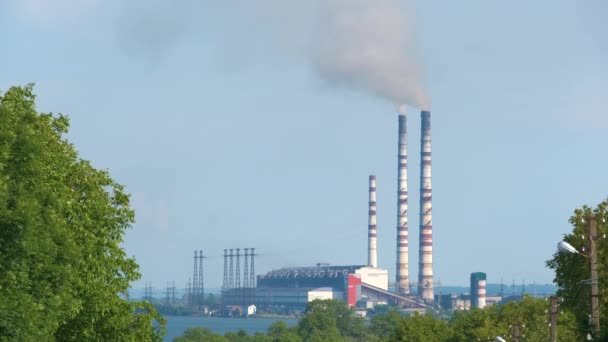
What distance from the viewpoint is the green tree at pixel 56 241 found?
33.6m

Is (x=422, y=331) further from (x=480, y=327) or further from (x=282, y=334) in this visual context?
(x=282, y=334)

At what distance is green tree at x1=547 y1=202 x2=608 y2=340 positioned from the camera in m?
55.8

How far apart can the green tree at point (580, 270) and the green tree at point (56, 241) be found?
18.1 m

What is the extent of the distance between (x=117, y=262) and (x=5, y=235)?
8.14 meters

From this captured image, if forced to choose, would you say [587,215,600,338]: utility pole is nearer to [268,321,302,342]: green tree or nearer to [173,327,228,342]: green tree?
[173,327,228,342]: green tree

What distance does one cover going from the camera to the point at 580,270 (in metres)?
56.8

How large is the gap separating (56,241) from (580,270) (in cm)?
2644

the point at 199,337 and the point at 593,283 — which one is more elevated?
the point at 199,337

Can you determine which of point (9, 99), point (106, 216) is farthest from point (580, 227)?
point (9, 99)

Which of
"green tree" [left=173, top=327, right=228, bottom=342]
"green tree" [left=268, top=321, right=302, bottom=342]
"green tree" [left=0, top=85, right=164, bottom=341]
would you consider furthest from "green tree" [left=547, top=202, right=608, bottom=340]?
"green tree" [left=268, top=321, right=302, bottom=342]

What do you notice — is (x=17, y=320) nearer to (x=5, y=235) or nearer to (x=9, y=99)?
(x=5, y=235)

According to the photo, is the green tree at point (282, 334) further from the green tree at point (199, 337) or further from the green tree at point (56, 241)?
the green tree at point (56, 241)

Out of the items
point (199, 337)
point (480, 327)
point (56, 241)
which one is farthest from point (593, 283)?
point (199, 337)

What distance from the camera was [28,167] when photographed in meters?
35.2
